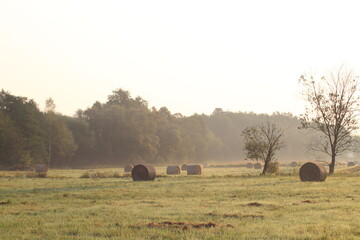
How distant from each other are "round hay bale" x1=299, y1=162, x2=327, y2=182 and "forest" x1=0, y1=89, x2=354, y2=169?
935cm

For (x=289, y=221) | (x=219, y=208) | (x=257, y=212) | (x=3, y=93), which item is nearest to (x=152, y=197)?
(x=219, y=208)

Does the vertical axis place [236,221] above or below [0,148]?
below

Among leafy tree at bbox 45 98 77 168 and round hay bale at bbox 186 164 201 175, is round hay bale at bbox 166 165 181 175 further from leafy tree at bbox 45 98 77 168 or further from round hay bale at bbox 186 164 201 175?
leafy tree at bbox 45 98 77 168

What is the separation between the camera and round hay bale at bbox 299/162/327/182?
3412cm

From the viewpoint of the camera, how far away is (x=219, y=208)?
18.0m

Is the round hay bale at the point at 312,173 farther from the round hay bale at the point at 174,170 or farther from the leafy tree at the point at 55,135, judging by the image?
the leafy tree at the point at 55,135

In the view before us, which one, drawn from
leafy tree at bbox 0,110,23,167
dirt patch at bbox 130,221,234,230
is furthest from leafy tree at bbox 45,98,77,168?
dirt patch at bbox 130,221,234,230

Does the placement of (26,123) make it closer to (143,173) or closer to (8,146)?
(8,146)

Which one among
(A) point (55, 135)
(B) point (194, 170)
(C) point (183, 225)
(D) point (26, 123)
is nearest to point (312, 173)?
(B) point (194, 170)

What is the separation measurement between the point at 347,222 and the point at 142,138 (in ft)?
302

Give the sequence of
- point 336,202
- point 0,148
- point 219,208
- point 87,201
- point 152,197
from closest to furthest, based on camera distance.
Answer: point 219,208, point 336,202, point 87,201, point 152,197, point 0,148

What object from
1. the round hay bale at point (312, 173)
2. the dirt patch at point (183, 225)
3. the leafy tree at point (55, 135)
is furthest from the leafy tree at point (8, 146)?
the dirt patch at point (183, 225)

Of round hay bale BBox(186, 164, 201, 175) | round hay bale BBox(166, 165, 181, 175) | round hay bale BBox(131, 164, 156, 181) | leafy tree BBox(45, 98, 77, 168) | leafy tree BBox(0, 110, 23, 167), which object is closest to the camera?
round hay bale BBox(131, 164, 156, 181)

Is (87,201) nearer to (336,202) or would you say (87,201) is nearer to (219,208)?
(219,208)
